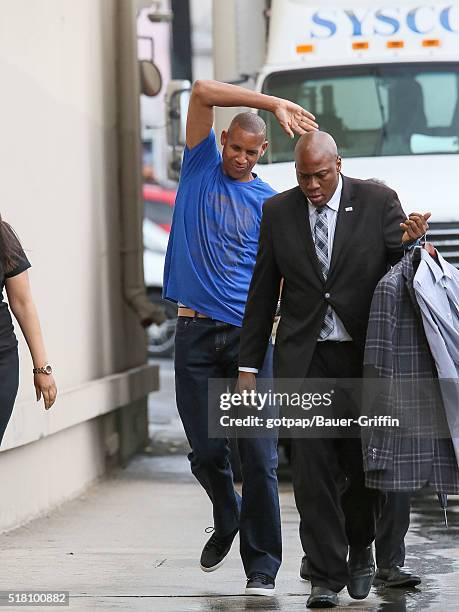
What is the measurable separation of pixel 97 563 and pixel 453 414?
219 cm

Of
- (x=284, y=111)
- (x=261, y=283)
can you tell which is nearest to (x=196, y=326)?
(x=261, y=283)

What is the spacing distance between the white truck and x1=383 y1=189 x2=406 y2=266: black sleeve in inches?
169

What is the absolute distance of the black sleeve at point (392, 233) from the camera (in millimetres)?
5969

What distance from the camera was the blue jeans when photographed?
20.7 feet

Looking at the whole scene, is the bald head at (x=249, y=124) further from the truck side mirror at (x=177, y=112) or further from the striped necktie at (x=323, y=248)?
the truck side mirror at (x=177, y=112)

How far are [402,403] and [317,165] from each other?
976 mm

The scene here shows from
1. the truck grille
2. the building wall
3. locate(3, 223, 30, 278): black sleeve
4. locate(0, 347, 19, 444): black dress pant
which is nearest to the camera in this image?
locate(0, 347, 19, 444): black dress pant

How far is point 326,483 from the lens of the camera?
234 inches

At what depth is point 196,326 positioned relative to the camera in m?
6.49

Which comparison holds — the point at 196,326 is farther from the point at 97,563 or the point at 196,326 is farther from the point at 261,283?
the point at 97,563

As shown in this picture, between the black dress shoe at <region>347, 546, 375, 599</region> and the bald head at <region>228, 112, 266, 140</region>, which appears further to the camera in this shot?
the bald head at <region>228, 112, 266, 140</region>

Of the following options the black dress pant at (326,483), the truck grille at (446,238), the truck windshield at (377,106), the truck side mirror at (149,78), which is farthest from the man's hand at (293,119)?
the truck side mirror at (149,78)

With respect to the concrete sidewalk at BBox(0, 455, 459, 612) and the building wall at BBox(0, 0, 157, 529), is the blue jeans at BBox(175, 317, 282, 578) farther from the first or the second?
the building wall at BBox(0, 0, 157, 529)

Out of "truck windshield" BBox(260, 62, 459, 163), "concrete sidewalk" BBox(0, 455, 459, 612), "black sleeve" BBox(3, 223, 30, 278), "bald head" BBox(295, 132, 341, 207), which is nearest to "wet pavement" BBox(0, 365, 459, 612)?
"concrete sidewalk" BBox(0, 455, 459, 612)
